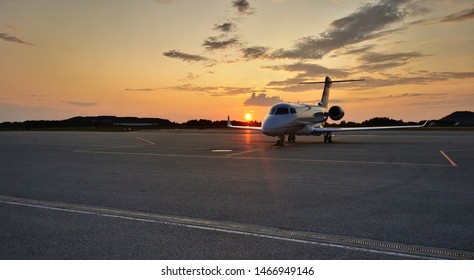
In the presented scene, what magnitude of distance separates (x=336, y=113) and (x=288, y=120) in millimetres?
8965

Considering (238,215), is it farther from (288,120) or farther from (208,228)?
(288,120)

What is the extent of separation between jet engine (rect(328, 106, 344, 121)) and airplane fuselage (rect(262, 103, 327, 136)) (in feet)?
12.4

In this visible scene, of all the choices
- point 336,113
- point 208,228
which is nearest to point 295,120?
point 336,113

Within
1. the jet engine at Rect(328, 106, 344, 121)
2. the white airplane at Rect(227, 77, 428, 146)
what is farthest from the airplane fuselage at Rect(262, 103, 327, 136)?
the jet engine at Rect(328, 106, 344, 121)

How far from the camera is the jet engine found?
32.1 metres

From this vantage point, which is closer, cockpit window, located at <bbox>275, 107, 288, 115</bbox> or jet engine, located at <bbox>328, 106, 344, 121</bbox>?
cockpit window, located at <bbox>275, 107, 288, 115</bbox>

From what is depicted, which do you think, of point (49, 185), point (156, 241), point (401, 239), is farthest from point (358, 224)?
point (49, 185)

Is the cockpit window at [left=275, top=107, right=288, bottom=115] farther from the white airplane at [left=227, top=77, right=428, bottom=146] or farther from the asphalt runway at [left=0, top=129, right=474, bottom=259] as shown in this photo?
the asphalt runway at [left=0, top=129, right=474, bottom=259]

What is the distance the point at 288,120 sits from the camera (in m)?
25.1

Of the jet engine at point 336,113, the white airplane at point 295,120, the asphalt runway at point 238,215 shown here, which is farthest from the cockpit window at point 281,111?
the asphalt runway at point 238,215

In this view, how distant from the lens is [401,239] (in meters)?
5.39

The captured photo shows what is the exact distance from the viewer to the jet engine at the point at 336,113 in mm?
32112

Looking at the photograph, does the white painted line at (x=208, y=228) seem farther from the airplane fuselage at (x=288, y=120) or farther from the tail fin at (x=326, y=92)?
the tail fin at (x=326, y=92)
